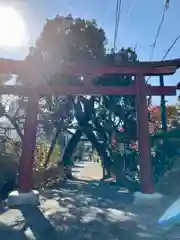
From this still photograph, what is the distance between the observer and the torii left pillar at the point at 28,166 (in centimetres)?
720

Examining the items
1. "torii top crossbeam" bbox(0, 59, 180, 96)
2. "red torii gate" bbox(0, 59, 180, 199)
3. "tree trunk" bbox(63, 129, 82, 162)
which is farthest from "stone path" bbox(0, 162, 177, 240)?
"tree trunk" bbox(63, 129, 82, 162)

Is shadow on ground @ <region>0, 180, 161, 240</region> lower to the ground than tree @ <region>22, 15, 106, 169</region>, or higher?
lower

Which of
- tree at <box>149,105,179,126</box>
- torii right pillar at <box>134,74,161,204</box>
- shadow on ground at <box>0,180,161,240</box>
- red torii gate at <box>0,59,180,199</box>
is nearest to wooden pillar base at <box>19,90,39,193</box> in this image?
red torii gate at <box>0,59,180,199</box>

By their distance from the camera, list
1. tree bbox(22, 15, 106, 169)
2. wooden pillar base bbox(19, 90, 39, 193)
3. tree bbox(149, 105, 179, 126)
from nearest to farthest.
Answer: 1. wooden pillar base bbox(19, 90, 39, 193)
2. tree bbox(22, 15, 106, 169)
3. tree bbox(149, 105, 179, 126)

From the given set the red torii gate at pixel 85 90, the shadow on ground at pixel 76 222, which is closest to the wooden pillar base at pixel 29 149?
the red torii gate at pixel 85 90

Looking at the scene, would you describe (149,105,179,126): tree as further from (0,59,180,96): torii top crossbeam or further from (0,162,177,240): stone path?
(0,162,177,240): stone path

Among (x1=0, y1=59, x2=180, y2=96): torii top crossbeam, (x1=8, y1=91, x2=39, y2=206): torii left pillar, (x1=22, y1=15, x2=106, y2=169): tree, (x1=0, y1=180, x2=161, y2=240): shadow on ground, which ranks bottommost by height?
(x1=0, y1=180, x2=161, y2=240): shadow on ground

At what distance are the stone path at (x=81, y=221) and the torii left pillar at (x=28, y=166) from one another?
33 cm

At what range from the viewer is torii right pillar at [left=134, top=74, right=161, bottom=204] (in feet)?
24.2

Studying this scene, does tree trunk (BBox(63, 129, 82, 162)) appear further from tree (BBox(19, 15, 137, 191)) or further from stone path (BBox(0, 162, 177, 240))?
stone path (BBox(0, 162, 177, 240))

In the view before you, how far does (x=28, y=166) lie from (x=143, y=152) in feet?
10.3

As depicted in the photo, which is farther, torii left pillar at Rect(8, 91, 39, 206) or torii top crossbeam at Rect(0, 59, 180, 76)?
torii top crossbeam at Rect(0, 59, 180, 76)

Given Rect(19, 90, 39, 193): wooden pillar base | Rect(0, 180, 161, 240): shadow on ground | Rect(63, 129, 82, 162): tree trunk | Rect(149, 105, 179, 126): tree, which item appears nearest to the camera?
Rect(0, 180, 161, 240): shadow on ground

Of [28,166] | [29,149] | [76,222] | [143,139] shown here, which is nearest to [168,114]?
[143,139]
